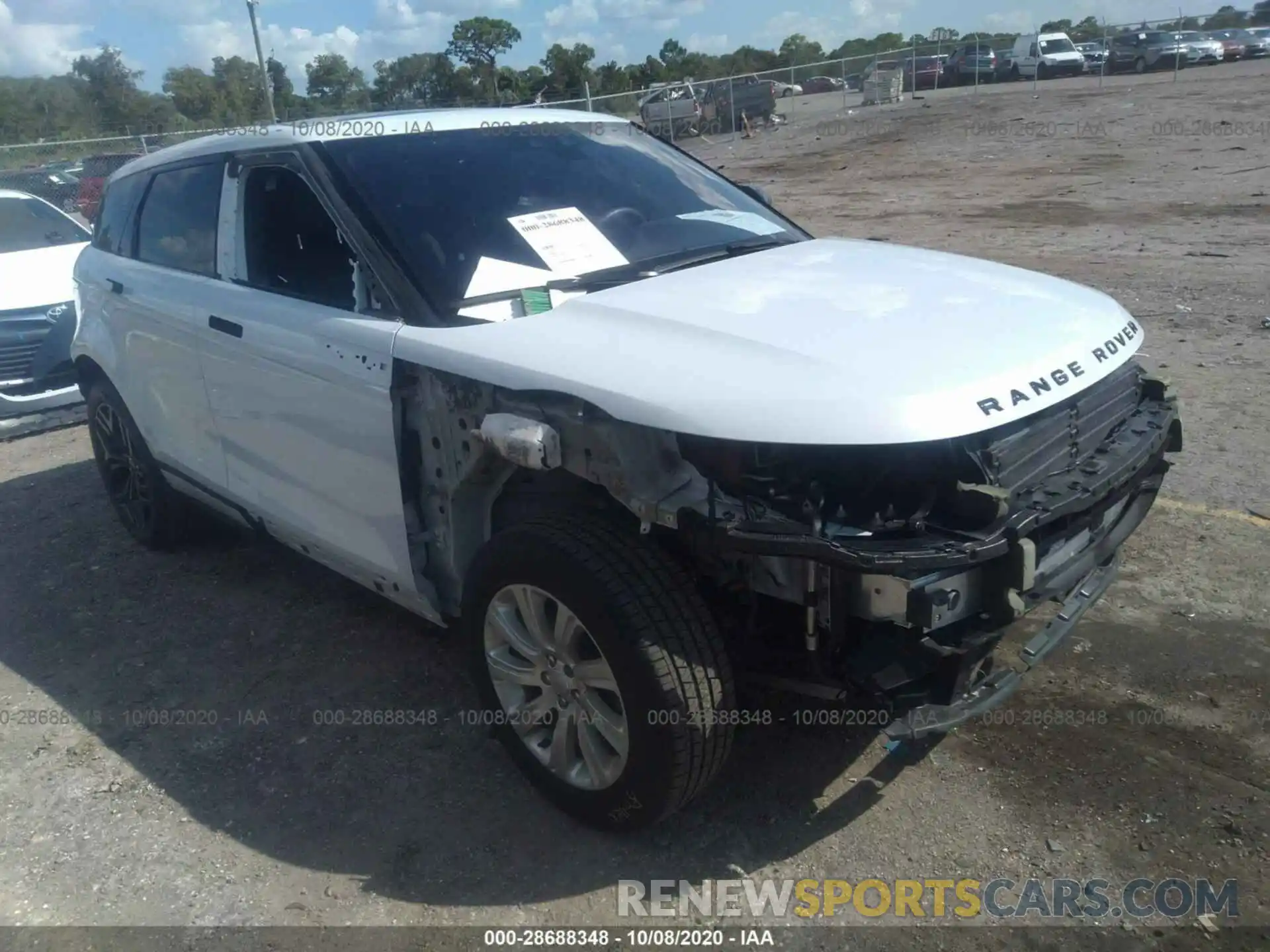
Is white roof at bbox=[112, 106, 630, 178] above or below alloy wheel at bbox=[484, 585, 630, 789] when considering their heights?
above

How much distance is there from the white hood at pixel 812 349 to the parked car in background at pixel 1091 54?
1467 inches

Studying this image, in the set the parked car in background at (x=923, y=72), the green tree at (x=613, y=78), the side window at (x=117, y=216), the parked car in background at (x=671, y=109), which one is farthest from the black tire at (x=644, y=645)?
the green tree at (x=613, y=78)

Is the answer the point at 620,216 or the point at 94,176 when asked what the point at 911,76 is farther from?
the point at 620,216

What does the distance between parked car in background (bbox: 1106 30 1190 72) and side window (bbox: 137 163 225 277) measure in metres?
35.8

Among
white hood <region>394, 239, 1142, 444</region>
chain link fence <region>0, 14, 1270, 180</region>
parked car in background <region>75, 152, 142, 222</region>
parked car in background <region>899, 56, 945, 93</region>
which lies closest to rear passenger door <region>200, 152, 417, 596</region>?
white hood <region>394, 239, 1142, 444</region>

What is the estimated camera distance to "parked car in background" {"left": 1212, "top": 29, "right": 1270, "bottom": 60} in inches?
1387

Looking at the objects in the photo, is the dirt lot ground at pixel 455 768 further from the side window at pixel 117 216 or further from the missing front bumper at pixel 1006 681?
the side window at pixel 117 216

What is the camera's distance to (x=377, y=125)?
12.8 ft

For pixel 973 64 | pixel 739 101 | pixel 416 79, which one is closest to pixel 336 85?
pixel 416 79

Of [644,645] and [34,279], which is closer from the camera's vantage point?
[644,645]

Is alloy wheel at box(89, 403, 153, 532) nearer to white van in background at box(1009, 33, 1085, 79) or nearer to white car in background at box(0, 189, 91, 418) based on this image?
white car in background at box(0, 189, 91, 418)

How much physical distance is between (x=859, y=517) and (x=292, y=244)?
234cm

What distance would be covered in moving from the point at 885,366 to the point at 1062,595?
86cm

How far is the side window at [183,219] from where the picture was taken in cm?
419
